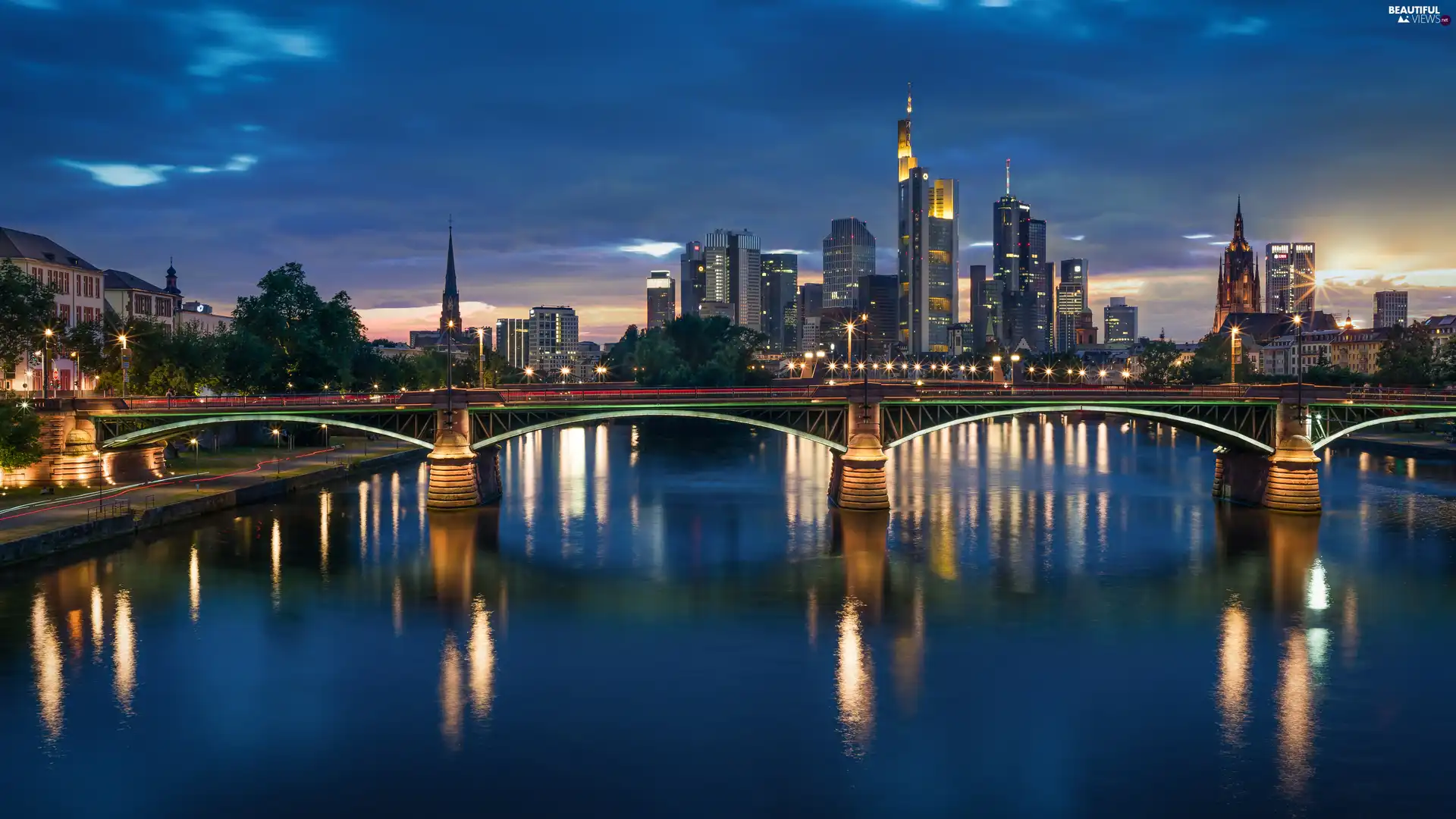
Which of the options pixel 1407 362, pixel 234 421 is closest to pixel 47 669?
pixel 234 421

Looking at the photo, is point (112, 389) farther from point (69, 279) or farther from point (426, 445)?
point (426, 445)

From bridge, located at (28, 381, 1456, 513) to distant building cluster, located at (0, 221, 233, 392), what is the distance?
22.4 metres

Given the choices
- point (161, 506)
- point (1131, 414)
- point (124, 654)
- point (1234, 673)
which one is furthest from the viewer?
point (1131, 414)

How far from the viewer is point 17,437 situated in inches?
2581

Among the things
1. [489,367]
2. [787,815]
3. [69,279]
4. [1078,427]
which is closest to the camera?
[787,815]

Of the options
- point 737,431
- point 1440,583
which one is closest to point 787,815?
point 1440,583

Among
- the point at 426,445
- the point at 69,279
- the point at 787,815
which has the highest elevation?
the point at 69,279

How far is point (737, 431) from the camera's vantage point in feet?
545

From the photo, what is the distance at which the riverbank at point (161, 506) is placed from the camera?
179ft

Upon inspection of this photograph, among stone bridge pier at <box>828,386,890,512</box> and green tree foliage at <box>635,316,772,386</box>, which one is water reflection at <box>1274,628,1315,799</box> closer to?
stone bridge pier at <box>828,386,890,512</box>

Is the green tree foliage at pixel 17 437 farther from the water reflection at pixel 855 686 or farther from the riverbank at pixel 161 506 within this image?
the water reflection at pixel 855 686

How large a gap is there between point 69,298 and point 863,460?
8533 centimetres

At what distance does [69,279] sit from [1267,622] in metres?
113

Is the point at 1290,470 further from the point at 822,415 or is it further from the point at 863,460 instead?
the point at 822,415
